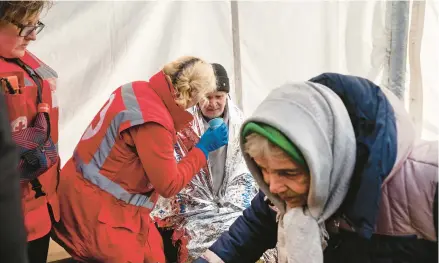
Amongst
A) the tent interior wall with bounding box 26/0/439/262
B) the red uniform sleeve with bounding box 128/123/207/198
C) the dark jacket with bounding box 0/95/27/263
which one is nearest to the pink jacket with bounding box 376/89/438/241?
the dark jacket with bounding box 0/95/27/263

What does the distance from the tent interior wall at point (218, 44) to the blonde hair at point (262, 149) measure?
→ 1.62 metres

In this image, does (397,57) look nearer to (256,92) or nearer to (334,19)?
(334,19)

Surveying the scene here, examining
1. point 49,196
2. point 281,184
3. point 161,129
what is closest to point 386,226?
point 281,184

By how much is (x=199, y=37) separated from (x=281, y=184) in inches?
83.0

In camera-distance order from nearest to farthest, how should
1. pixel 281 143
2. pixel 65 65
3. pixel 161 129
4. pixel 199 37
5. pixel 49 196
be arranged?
1. pixel 281 143
2. pixel 161 129
3. pixel 49 196
4. pixel 65 65
5. pixel 199 37

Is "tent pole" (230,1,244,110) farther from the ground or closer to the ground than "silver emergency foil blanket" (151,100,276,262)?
farther from the ground

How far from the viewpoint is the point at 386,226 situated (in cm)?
112

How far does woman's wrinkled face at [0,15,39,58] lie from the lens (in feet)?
5.31

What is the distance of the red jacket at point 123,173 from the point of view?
6.03ft

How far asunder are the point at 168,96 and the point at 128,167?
0.91 feet

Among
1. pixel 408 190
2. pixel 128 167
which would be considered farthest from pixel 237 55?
pixel 408 190

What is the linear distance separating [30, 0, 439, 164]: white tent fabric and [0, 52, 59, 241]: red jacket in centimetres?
107

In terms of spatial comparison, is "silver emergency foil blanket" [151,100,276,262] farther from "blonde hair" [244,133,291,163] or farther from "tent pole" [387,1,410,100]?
"blonde hair" [244,133,291,163]

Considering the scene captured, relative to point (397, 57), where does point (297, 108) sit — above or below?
above
